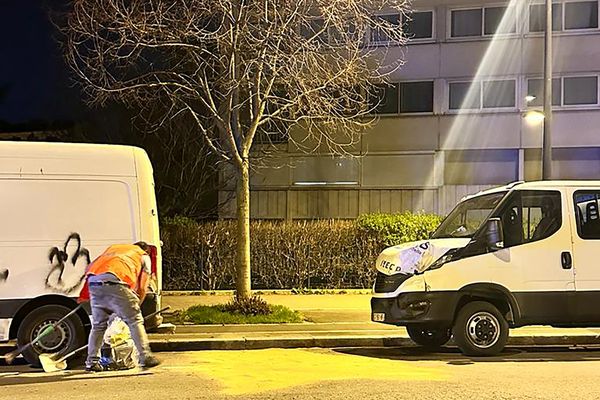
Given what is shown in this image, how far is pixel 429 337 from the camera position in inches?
413

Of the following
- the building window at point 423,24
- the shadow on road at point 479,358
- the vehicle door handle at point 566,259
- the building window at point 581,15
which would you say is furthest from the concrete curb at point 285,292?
the building window at point 581,15

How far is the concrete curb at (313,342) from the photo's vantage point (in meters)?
10.4

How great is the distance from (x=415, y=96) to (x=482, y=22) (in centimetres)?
312

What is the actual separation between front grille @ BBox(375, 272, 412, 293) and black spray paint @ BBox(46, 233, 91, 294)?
3.87 meters

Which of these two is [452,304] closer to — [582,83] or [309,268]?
[309,268]

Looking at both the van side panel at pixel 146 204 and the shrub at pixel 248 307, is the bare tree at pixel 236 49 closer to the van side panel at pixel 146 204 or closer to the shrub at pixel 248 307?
the shrub at pixel 248 307

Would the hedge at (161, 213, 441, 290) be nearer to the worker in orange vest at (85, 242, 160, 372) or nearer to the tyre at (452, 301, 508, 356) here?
the tyre at (452, 301, 508, 356)

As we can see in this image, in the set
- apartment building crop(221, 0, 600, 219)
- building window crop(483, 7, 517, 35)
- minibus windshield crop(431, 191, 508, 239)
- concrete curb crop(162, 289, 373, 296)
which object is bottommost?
concrete curb crop(162, 289, 373, 296)

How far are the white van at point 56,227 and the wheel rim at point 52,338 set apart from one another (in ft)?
0.04

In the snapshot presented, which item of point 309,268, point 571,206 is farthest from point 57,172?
point 309,268

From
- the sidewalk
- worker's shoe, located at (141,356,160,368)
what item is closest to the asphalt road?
worker's shoe, located at (141,356,160,368)

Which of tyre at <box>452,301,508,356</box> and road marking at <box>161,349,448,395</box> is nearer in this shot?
road marking at <box>161,349,448,395</box>

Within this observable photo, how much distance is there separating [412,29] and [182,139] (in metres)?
8.15

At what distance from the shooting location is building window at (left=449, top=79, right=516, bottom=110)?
2264 centimetres
